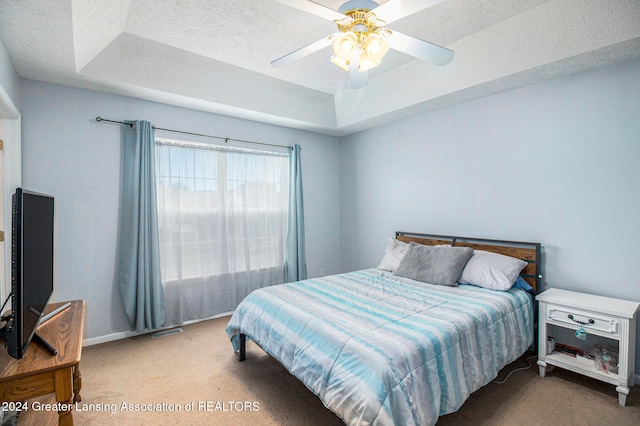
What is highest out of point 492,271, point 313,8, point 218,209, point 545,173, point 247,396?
point 313,8

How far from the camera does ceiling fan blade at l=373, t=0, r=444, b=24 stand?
5.17ft

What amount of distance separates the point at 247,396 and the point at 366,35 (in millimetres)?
2502

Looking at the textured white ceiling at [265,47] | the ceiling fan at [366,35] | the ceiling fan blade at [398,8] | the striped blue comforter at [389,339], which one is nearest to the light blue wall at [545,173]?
the textured white ceiling at [265,47]

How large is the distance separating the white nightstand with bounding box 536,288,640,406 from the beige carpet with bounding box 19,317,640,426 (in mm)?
141

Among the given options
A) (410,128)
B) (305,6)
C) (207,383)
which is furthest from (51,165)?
(410,128)

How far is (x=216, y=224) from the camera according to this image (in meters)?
3.78

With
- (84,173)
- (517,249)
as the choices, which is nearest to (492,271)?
(517,249)

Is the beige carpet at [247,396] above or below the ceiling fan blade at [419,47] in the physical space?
below

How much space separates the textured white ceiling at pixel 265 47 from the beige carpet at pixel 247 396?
2437mm

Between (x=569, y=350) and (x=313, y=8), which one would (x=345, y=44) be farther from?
(x=569, y=350)

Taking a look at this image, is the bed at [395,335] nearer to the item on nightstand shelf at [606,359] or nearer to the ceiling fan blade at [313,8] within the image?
the item on nightstand shelf at [606,359]

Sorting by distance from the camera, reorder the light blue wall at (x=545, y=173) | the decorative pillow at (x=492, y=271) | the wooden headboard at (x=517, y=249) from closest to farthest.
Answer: the light blue wall at (x=545, y=173) → the decorative pillow at (x=492, y=271) → the wooden headboard at (x=517, y=249)

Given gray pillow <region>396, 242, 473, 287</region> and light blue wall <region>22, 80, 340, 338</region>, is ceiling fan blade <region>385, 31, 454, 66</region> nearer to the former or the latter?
gray pillow <region>396, 242, 473, 287</region>

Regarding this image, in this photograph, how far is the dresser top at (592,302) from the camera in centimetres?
214
